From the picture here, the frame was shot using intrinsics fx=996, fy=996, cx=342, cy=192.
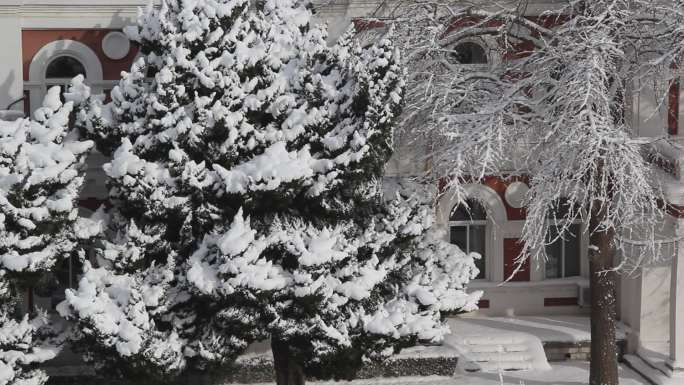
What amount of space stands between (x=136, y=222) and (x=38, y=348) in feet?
A: 6.85

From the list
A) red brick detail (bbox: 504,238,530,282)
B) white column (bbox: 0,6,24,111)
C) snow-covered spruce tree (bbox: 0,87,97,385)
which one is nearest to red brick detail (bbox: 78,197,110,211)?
white column (bbox: 0,6,24,111)

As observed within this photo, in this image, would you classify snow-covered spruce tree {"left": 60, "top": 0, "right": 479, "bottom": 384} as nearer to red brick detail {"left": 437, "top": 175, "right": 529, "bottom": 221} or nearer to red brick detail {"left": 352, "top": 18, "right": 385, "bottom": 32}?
red brick detail {"left": 352, "top": 18, "right": 385, "bottom": 32}

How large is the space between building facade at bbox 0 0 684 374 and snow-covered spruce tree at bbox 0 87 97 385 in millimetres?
2107

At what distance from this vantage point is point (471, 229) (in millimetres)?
17406

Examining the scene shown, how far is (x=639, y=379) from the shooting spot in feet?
51.3

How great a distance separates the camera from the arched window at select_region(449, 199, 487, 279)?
17266mm

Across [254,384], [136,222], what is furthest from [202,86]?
[254,384]

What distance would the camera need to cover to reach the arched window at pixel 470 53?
16312mm

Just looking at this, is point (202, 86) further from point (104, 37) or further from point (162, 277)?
point (104, 37)

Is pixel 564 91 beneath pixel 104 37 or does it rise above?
beneath

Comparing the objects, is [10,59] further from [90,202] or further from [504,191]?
[504,191]

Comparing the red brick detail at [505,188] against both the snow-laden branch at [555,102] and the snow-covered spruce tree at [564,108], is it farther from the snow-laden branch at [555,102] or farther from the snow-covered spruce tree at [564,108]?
the snow-laden branch at [555,102]

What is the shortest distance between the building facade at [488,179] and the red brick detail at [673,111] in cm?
2

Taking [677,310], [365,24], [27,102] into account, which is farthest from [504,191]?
[27,102]
